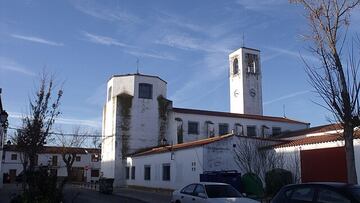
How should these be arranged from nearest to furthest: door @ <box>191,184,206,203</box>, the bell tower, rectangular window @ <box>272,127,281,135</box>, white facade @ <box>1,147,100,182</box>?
1. door @ <box>191,184,206,203</box>
2. rectangular window @ <box>272,127,281,135</box>
3. the bell tower
4. white facade @ <box>1,147,100,182</box>

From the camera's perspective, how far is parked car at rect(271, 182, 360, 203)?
920 cm

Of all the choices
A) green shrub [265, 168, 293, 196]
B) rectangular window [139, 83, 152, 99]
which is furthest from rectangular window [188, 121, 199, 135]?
green shrub [265, 168, 293, 196]

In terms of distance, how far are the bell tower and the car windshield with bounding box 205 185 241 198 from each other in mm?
51846

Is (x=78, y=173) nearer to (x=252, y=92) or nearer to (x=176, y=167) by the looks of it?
Result: (x=252, y=92)

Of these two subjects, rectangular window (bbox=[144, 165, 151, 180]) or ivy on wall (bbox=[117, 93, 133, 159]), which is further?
ivy on wall (bbox=[117, 93, 133, 159])

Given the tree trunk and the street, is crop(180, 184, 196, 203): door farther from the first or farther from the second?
the street

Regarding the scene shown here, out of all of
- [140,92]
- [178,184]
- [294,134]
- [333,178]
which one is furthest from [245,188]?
[140,92]

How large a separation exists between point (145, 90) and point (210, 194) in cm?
3836

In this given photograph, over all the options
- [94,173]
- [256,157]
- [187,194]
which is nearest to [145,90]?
[94,173]

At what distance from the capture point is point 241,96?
6800 cm

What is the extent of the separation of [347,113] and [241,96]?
54254 millimetres

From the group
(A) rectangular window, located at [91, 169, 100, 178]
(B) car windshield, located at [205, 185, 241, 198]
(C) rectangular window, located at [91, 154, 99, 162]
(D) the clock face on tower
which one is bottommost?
(A) rectangular window, located at [91, 169, 100, 178]

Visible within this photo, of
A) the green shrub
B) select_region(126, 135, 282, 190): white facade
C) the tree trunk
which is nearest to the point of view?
the tree trunk

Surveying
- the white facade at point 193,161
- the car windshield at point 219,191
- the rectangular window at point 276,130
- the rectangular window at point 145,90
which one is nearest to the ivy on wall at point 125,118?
the rectangular window at point 145,90
